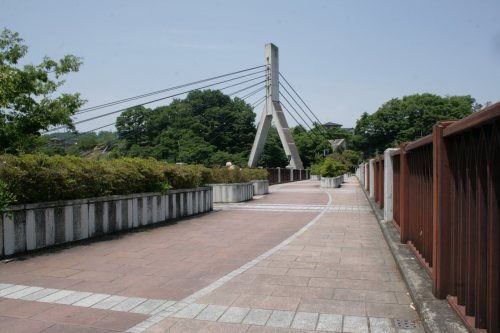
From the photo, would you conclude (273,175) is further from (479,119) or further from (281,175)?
(479,119)

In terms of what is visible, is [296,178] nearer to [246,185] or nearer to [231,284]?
[246,185]

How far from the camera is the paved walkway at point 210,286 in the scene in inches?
148

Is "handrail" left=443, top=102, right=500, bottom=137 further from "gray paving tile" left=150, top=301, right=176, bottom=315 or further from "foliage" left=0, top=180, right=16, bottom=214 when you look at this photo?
"foliage" left=0, top=180, right=16, bottom=214

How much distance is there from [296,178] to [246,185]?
2858 cm

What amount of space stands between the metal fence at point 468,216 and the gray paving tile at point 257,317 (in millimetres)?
1482

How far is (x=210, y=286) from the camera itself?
4.89 meters

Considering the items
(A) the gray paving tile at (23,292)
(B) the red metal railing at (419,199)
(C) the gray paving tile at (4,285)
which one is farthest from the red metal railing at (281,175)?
(A) the gray paving tile at (23,292)

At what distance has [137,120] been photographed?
236 feet

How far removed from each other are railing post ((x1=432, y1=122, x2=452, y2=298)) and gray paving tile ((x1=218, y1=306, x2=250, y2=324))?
5.54 feet

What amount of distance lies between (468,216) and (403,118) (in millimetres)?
74616

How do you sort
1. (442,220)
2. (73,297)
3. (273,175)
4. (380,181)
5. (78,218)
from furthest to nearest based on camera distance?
(273,175) → (380,181) → (78,218) → (73,297) → (442,220)

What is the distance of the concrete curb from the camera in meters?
3.14

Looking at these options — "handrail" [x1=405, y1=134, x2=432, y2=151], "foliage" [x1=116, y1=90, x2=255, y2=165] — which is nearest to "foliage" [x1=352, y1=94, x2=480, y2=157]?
"foliage" [x1=116, y1=90, x2=255, y2=165]

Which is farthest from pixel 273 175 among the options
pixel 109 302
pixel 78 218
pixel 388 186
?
pixel 109 302
